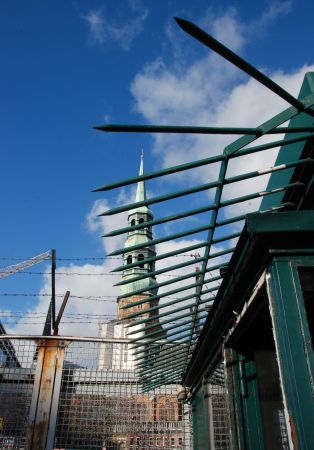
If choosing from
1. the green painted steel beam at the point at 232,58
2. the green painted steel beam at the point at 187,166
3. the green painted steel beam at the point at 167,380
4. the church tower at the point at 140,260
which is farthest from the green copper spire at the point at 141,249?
the green painted steel beam at the point at 167,380

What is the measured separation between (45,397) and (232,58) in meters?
5.10

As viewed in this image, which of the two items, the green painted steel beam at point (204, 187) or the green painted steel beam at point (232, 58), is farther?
the green painted steel beam at point (204, 187)

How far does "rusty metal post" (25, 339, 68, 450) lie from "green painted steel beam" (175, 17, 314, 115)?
494cm

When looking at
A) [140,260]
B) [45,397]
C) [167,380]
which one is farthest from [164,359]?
[140,260]

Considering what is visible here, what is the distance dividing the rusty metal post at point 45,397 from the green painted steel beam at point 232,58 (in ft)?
16.2

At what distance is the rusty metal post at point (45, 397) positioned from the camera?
5.17 metres

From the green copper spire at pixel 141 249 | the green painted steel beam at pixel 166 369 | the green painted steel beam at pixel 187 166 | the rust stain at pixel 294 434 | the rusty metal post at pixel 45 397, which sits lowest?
the rust stain at pixel 294 434

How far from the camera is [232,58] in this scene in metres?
1.63

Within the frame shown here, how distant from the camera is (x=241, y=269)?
92.0 inches

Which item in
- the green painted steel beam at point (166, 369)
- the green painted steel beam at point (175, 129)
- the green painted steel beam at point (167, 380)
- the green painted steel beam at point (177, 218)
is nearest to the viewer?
the green painted steel beam at point (175, 129)

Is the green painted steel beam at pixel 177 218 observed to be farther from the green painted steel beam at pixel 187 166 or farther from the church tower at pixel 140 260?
the green painted steel beam at pixel 187 166

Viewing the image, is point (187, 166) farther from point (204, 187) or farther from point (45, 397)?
point (45, 397)

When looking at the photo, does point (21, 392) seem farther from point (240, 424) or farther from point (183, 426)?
point (240, 424)

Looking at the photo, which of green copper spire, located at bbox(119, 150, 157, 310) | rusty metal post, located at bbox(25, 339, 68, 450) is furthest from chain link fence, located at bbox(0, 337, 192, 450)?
green copper spire, located at bbox(119, 150, 157, 310)
